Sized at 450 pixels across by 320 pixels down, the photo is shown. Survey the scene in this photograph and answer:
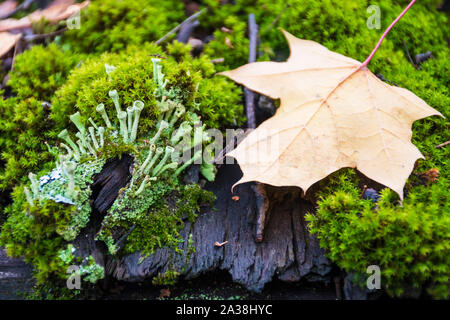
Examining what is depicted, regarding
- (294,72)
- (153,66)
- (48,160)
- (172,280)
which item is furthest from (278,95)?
(48,160)

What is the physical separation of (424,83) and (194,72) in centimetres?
175

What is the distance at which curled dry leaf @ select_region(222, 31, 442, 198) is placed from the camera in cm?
191

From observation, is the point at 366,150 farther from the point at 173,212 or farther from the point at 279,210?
the point at 173,212

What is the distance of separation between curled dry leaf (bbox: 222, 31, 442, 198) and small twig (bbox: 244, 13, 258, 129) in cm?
42

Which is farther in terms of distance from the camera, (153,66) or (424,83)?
(424,83)

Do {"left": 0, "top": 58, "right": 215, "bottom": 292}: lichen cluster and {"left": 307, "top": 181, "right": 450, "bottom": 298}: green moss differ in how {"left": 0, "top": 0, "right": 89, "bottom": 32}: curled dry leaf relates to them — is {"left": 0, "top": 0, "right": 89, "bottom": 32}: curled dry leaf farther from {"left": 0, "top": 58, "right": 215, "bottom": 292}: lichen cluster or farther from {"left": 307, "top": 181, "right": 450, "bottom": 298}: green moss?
{"left": 307, "top": 181, "right": 450, "bottom": 298}: green moss

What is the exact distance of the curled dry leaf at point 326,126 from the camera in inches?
75.0

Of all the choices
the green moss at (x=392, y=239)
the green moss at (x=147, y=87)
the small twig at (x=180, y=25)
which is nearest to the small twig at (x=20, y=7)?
the green moss at (x=147, y=87)

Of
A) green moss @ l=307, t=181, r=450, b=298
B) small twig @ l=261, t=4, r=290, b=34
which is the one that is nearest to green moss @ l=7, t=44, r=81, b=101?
small twig @ l=261, t=4, r=290, b=34

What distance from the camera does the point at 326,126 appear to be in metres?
2.03

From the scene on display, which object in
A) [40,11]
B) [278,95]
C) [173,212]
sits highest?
[40,11]

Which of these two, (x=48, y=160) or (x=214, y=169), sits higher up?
(x=48, y=160)

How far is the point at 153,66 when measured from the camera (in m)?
2.45

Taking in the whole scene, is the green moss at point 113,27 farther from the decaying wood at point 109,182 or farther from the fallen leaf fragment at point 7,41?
the decaying wood at point 109,182
